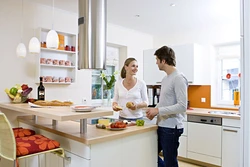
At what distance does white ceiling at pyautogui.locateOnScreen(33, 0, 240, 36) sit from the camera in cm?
310

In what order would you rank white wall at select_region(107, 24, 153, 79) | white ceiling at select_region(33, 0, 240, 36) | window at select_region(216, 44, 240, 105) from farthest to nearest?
1. white wall at select_region(107, 24, 153, 79)
2. window at select_region(216, 44, 240, 105)
3. white ceiling at select_region(33, 0, 240, 36)

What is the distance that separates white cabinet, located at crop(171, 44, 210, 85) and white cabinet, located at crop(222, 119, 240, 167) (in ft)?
3.31

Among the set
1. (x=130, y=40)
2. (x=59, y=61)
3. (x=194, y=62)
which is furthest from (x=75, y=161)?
(x=130, y=40)

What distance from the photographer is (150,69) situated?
4.63 meters

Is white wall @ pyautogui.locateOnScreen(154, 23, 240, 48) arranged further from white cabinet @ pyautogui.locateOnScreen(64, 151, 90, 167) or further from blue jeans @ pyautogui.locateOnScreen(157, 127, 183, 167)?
white cabinet @ pyautogui.locateOnScreen(64, 151, 90, 167)

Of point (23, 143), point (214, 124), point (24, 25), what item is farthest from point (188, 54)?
point (23, 143)

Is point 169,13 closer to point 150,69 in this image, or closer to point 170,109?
point 150,69

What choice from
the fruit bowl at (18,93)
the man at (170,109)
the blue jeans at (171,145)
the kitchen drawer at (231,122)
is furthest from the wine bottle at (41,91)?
the kitchen drawer at (231,122)

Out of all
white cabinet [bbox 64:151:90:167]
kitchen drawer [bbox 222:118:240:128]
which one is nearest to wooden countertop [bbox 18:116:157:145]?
white cabinet [bbox 64:151:90:167]

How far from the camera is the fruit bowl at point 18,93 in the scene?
276 cm

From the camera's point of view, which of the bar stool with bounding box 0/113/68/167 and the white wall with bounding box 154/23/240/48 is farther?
the white wall with bounding box 154/23/240/48

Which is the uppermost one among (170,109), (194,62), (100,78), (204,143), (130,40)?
(130,40)

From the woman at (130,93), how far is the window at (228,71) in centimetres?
219

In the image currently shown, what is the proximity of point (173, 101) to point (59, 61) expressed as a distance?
1979 millimetres
